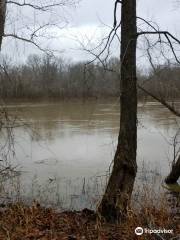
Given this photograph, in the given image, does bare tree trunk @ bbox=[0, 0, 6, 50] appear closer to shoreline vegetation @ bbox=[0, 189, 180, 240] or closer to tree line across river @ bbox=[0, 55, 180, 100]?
tree line across river @ bbox=[0, 55, 180, 100]

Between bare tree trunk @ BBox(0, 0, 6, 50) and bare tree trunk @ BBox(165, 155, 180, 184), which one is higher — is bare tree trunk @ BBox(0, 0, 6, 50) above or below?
above

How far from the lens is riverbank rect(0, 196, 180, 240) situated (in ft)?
18.0

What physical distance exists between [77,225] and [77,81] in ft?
163

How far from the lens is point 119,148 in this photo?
292 inches

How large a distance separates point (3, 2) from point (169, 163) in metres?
6.46

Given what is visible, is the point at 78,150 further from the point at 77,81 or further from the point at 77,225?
the point at 77,81

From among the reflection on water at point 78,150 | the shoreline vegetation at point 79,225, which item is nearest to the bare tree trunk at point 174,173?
the reflection on water at point 78,150

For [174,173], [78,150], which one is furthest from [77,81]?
[174,173]

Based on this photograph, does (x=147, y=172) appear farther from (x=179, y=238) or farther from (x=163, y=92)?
(x=179, y=238)

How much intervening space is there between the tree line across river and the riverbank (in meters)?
2.44

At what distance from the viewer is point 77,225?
21.5 feet

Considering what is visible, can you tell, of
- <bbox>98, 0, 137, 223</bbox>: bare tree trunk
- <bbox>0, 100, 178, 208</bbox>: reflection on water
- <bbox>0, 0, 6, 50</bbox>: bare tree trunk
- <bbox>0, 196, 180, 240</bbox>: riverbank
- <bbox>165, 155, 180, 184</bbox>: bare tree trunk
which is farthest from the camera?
<bbox>0, 100, 178, 208</bbox>: reflection on water

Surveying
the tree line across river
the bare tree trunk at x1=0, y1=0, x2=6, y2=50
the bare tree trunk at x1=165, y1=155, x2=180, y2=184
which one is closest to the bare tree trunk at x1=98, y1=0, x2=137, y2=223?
the tree line across river

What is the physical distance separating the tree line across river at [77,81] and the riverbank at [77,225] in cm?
244
